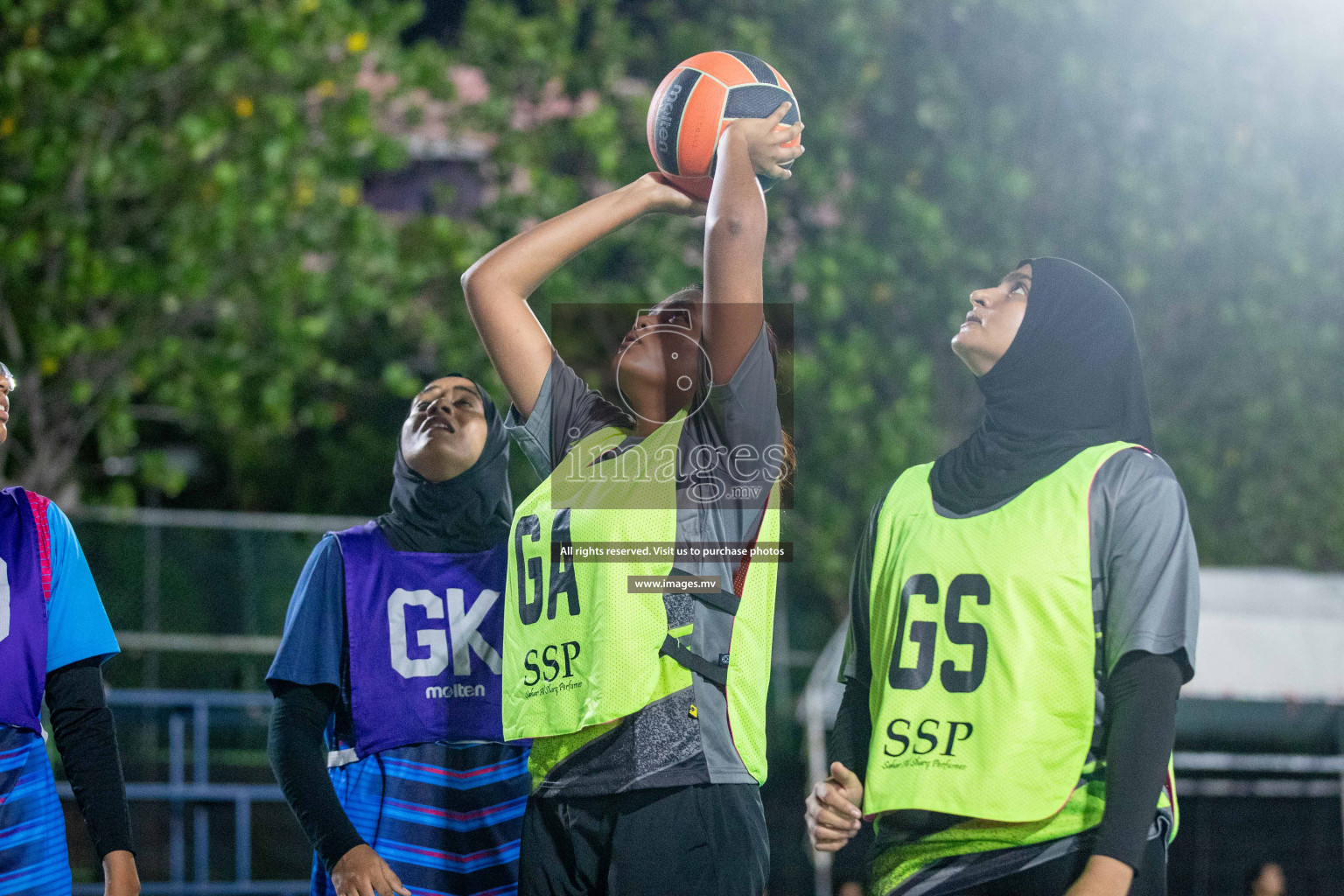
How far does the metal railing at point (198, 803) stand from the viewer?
809 centimetres

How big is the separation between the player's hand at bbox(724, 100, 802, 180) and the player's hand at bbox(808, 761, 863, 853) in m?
1.19

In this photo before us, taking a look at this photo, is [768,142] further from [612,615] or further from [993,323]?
[612,615]

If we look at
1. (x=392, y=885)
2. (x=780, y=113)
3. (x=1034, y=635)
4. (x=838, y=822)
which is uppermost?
(x=780, y=113)

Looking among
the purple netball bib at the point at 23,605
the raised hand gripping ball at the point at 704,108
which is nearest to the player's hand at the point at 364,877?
the purple netball bib at the point at 23,605

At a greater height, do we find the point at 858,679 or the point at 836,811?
the point at 858,679

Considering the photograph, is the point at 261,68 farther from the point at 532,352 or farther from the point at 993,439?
the point at 993,439

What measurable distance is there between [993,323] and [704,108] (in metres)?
0.88

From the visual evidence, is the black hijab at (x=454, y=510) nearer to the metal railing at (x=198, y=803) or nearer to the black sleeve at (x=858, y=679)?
the black sleeve at (x=858, y=679)

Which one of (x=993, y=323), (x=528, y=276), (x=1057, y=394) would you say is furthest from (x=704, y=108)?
(x=1057, y=394)

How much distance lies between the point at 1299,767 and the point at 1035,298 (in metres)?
9.07

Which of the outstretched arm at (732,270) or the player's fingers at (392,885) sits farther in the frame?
the player's fingers at (392,885)

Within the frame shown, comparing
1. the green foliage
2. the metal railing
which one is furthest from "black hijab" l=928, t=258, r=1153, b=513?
the green foliage

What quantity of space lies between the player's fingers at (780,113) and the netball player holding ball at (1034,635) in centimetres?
58

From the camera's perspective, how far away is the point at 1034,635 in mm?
2428
